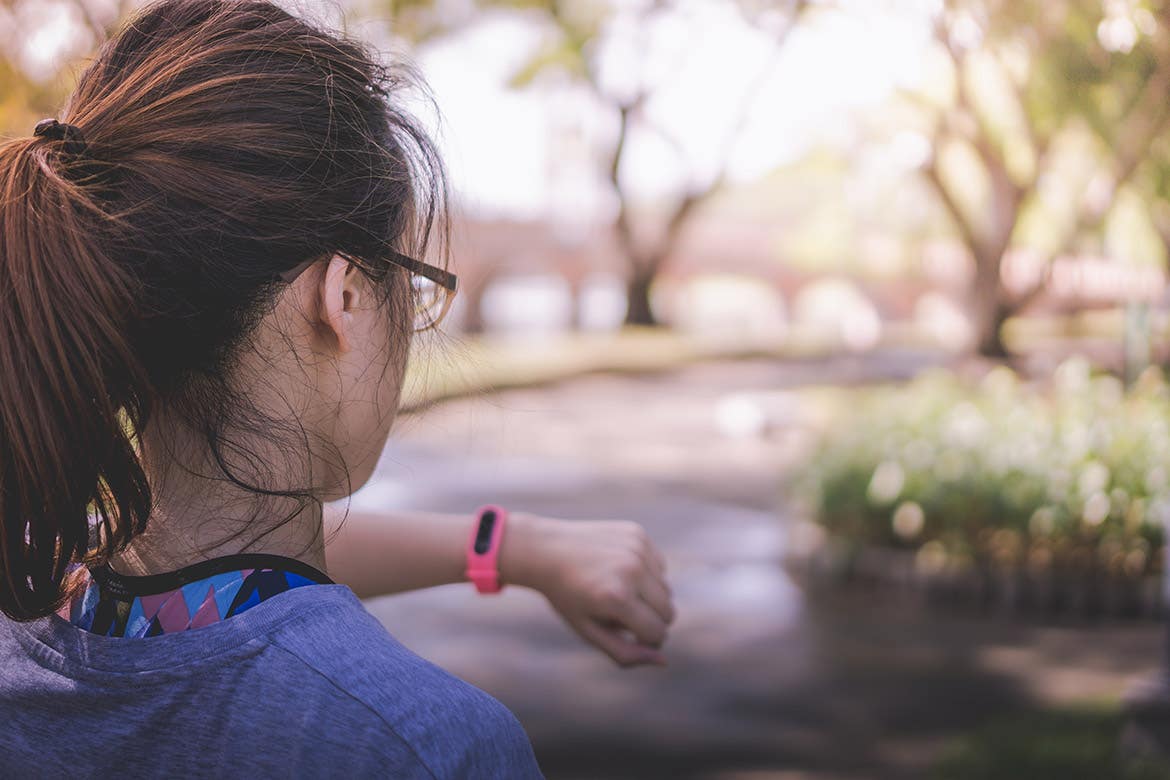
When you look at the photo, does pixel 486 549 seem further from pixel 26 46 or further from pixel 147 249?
pixel 26 46

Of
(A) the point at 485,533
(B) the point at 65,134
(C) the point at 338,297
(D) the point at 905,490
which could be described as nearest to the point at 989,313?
(D) the point at 905,490

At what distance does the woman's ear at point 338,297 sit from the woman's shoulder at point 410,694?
0.24m

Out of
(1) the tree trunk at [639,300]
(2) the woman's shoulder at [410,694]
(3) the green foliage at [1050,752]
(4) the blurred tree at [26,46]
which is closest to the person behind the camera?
(2) the woman's shoulder at [410,694]

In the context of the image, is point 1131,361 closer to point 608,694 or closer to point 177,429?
point 608,694

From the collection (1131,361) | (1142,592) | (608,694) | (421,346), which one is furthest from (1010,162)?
(421,346)

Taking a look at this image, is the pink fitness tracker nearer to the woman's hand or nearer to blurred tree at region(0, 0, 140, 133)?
the woman's hand

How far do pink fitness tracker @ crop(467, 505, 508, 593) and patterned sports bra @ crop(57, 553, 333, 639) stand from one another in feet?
1.67

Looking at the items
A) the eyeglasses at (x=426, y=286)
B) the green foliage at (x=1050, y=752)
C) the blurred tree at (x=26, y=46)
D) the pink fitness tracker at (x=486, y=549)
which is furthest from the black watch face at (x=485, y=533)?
the blurred tree at (x=26, y=46)

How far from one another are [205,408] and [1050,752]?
3687 mm

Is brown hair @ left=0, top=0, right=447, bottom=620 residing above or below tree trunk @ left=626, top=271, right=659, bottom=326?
below

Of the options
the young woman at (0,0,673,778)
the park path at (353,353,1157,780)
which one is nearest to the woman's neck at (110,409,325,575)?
the young woman at (0,0,673,778)

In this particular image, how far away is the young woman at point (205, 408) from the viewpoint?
0.87 meters

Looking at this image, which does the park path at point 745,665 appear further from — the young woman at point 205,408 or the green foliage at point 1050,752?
the young woman at point 205,408

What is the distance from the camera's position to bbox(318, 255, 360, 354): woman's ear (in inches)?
39.8
